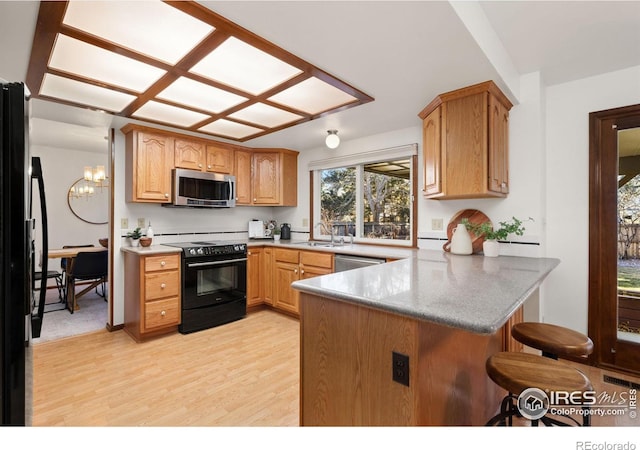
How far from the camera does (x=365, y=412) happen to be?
Answer: 47.3 inches

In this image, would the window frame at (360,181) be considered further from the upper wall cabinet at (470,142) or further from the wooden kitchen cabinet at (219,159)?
the wooden kitchen cabinet at (219,159)

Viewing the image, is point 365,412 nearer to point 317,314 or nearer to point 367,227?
point 317,314

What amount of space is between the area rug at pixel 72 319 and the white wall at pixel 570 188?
4.51 m

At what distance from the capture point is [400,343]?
43.0 inches

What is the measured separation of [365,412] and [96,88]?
8.91 ft

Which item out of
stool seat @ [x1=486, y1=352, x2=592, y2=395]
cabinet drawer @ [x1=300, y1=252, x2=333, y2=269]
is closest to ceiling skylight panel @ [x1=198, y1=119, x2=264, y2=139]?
cabinet drawer @ [x1=300, y1=252, x2=333, y2=269]

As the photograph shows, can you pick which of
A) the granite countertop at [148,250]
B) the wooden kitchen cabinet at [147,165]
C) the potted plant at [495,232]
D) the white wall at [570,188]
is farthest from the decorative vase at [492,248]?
the wooden kitchen cabinet at [147,165]

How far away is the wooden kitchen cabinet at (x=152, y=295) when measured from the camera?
116 inches

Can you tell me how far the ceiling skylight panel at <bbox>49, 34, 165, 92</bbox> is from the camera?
173 cm

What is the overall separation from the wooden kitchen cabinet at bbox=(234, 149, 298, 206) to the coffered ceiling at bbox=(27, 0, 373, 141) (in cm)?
122

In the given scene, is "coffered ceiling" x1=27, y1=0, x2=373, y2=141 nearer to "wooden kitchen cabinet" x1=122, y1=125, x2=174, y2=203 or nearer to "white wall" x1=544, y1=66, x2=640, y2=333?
"wooden kitchen cabinet" x1=122, y1=125, x2=174, y2=203

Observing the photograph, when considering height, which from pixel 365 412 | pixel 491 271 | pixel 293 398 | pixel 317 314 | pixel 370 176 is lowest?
pixel 293 398
